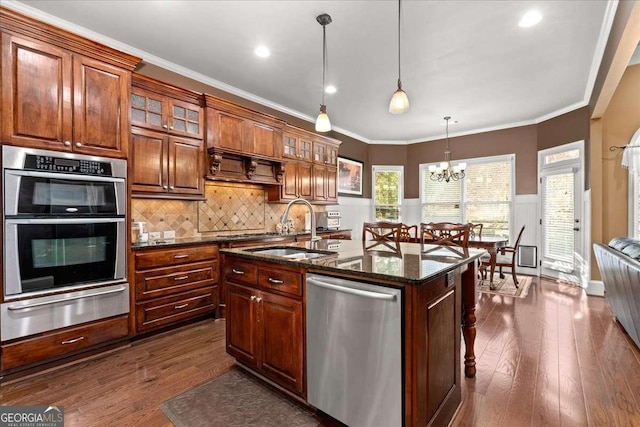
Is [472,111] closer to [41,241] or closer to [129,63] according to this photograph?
[129,63]

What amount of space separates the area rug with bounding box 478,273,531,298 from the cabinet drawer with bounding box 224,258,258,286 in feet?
12.4

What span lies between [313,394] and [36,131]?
105 inches

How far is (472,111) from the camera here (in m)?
5.08

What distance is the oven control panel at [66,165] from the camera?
2219 mm

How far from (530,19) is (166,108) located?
3.57m

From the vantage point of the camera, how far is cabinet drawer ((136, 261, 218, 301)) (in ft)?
9.30

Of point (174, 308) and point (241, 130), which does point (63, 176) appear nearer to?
point (174, 308)

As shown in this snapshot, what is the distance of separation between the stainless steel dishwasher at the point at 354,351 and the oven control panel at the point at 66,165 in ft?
6.79

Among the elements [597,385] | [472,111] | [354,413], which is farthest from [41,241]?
[472,111]

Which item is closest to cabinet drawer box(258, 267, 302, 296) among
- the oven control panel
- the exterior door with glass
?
the oven control panel

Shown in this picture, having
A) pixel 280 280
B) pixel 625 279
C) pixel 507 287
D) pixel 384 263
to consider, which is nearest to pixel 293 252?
pixel 280 280

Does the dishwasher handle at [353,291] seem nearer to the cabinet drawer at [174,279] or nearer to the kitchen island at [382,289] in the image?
the kitchen island at [382,289]

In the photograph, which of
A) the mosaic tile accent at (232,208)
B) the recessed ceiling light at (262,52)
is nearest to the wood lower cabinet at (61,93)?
the recessed ceiling light at (262,52)

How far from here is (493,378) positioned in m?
2.20
